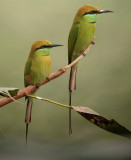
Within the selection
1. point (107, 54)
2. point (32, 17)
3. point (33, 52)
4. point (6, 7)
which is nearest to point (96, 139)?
point (107, 54)

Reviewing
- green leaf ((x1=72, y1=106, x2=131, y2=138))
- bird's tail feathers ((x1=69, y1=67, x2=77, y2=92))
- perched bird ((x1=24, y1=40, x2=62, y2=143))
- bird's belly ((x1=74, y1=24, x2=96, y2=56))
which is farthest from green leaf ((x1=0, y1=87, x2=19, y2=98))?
bird's tail feathers ((x1=69, y1=67, x2=77, y2=92))

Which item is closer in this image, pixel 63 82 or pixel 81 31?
pixel 81 31

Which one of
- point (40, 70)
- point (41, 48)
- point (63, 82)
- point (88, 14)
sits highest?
point (88, 14)

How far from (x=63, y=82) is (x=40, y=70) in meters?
0.34

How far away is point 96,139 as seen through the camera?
1.76 metres

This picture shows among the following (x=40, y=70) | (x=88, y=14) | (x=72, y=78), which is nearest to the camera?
(x=40, y=70)

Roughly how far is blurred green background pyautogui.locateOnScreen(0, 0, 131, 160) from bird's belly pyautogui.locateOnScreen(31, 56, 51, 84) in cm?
20

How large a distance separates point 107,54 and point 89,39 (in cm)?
36

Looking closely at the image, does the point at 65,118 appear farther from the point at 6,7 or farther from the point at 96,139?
the point at 6,7

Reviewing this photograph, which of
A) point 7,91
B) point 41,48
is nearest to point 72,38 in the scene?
point 41,48

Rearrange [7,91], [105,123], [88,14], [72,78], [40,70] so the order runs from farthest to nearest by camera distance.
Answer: [72,78]
[88,14]
[40,70]
[105,123]
[7,91]

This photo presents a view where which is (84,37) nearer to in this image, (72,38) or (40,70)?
→ (72,38)

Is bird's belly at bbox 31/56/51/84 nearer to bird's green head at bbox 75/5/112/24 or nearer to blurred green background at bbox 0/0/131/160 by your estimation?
blurred green background at bbox 0/0/131/160

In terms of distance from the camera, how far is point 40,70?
144cm
